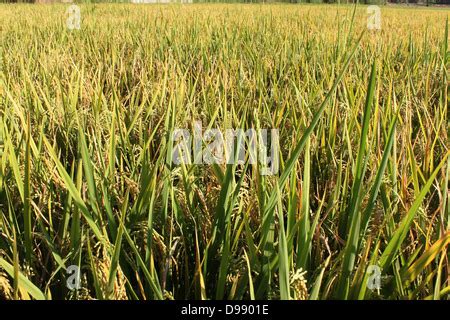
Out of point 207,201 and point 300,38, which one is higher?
point 300,38

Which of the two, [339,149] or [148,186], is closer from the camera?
[148,186]

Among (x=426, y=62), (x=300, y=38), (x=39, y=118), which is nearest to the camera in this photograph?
(x=39, y=118)

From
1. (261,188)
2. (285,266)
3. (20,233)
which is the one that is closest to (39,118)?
(20,233)

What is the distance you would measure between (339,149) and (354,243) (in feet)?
1.31

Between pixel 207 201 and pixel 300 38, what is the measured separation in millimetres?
1499

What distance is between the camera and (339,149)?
78 centimetres

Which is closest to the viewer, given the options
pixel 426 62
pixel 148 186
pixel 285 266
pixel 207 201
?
pixel 285 266

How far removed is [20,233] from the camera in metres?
0.58

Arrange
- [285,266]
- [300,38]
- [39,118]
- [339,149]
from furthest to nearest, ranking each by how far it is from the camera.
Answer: [300,38], [39,118], [339,149], [285,266]
